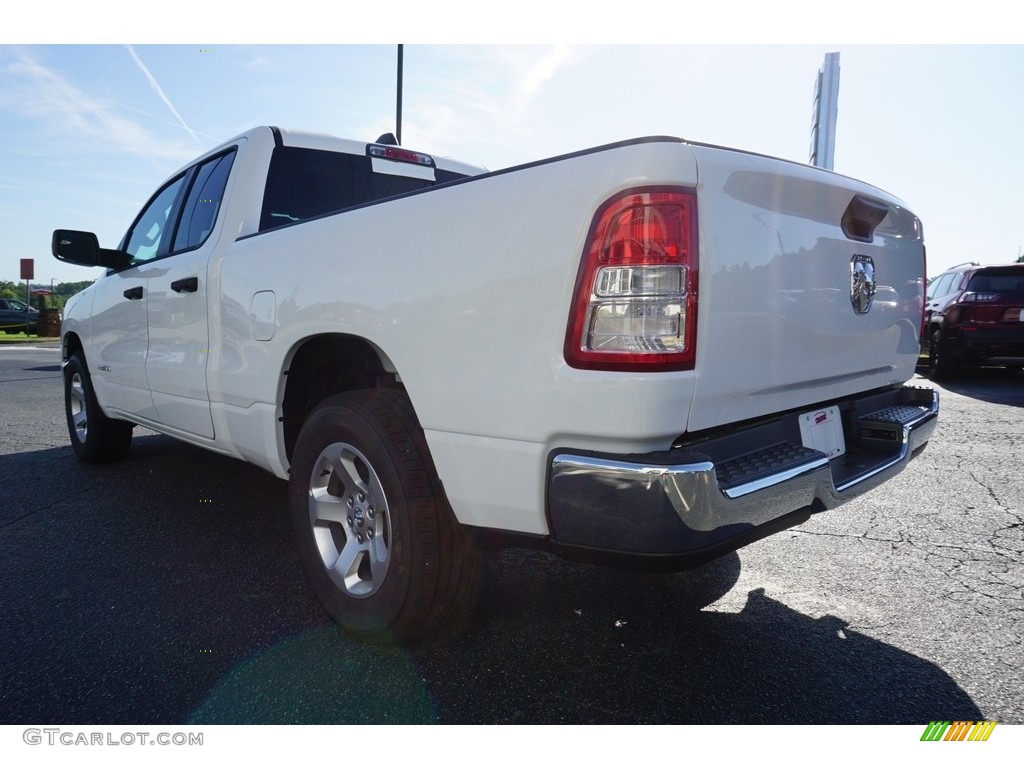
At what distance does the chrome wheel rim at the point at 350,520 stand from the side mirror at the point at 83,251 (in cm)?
262

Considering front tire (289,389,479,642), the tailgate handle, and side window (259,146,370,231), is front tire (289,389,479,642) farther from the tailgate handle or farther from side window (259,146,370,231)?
the tailgate handle

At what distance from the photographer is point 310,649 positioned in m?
2.34

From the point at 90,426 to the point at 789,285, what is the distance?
4.69 metres

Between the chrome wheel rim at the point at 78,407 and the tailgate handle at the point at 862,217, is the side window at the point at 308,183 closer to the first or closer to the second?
the tailgate handle at the point at 862,217

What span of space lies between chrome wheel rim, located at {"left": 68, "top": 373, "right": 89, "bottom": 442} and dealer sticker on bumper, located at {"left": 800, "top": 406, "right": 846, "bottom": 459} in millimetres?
4742

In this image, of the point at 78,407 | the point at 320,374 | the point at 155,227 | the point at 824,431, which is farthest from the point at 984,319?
the point at 78,407

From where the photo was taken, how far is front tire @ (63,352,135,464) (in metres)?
4.83

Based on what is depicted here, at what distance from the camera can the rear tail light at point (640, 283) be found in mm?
1667

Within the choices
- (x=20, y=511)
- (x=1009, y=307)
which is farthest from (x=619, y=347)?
(x=1009, y=307)

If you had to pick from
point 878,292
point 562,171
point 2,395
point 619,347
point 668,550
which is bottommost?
point 2,395

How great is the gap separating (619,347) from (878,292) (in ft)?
4.25

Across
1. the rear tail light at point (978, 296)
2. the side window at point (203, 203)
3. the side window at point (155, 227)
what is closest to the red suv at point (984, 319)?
the rear tail light at point (978, 296)

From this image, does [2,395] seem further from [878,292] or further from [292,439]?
[878,292]

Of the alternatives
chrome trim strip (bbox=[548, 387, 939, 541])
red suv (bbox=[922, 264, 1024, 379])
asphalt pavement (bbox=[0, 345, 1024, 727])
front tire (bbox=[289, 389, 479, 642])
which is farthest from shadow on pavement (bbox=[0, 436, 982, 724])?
red suv (bbox=[922, 264, 1024, 379])
